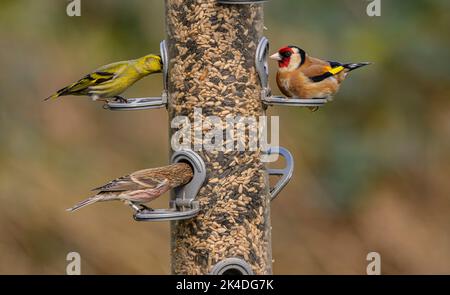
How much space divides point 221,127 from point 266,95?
393 mm

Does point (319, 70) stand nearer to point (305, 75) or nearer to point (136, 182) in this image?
point (305, 75)

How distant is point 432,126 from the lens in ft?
42.8

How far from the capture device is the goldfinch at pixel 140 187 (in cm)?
749

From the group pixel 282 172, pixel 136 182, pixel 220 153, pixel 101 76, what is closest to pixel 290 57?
pixel 282 172

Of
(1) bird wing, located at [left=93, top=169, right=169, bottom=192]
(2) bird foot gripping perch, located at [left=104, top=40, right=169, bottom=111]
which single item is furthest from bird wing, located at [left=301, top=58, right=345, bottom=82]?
(1) bird wing, located at [left=93, top=169, right=169, bottom=192]

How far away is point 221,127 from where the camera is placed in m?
7.77

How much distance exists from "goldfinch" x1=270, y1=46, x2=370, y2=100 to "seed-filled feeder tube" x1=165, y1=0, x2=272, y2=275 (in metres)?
0.36

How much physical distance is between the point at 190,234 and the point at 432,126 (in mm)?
5893

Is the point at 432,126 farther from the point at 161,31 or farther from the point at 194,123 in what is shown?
the point at 194,123

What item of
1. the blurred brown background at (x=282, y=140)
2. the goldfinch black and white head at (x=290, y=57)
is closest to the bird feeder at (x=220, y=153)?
the goldfinch black and white head at (x=290, y=57)

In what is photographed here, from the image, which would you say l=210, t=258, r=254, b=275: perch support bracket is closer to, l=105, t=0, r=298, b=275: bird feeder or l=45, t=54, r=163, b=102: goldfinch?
l=105, t=0, r=298, b=275: bird feeder

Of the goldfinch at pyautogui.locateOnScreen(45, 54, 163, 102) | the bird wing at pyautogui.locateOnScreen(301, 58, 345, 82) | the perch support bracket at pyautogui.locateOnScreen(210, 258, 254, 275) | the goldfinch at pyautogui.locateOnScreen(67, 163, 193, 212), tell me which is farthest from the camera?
the goldfinch at pyautogui.locateOnScreen(45, 54, 163, 102)

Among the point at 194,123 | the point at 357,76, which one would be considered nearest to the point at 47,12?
the point at 357,76

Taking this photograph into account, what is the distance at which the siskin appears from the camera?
321 inches
